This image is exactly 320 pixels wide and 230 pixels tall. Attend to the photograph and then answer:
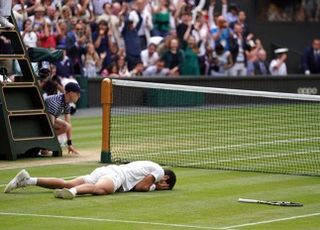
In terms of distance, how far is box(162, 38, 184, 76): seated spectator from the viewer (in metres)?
34.2

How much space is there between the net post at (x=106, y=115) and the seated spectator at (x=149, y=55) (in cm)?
1456

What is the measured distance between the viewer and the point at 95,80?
3175cm

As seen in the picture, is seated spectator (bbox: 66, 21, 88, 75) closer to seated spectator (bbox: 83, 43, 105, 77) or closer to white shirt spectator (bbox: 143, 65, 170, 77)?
seated spectator (bbox: 83, 43, 105, 77)

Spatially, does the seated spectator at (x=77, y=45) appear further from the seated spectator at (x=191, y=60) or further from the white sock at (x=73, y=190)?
the white sock at (x=73, y=190)

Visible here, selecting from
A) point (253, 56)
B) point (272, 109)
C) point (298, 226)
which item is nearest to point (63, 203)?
point (298, 226)

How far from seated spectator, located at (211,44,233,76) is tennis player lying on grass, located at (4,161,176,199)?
21110 mm

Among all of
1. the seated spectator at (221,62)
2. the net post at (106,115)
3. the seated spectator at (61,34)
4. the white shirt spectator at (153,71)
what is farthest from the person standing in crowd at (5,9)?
the seated spectator at (221,62)

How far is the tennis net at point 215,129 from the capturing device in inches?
754

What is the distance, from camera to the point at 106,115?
19156mm

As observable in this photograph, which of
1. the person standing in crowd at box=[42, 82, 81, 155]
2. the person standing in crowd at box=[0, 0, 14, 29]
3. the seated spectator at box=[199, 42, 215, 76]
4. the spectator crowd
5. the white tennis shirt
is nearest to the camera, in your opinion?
the white tennis shirt

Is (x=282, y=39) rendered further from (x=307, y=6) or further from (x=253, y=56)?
(x=253, y=56)

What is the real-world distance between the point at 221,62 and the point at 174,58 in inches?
94.5

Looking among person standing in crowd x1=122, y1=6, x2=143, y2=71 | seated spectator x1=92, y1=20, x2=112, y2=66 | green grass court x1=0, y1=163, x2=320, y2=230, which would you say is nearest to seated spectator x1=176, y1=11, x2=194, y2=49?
person standing in crowd x1=122, y1=6, x2=143, y2=71

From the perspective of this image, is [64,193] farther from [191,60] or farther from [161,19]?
[161,19]
